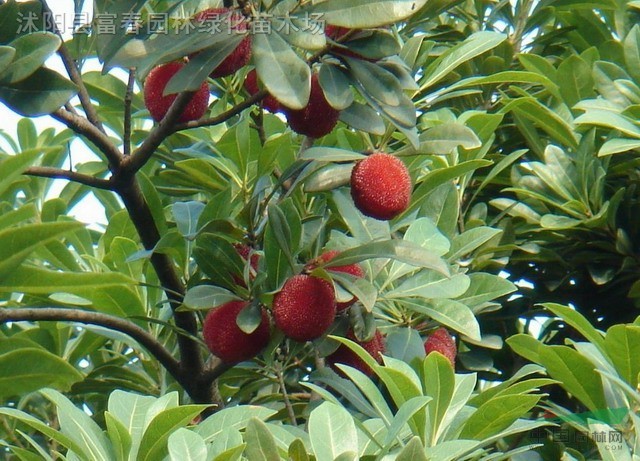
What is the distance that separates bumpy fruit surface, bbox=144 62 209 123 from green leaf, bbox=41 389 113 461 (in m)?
0.37

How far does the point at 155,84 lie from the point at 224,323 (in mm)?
320

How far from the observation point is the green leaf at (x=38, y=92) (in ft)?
3.70

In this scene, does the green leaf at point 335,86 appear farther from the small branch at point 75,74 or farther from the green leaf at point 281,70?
the small branch at point 75,74

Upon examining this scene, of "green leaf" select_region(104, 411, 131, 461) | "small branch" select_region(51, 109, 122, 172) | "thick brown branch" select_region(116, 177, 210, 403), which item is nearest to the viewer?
"green leaf" select_region(104, 411, 131, 461)

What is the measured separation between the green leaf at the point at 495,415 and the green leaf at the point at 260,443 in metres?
0.29

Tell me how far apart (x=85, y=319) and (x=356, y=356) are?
0.39 m

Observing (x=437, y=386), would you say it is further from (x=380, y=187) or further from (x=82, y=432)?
(x=82, y=432)

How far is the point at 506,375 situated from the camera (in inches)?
74.3

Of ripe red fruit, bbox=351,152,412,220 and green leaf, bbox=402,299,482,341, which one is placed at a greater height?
ripe red fruit, bbox=351,152,412,220

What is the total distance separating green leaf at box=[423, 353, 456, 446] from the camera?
3.85 ft

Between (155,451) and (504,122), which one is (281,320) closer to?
(155,451)

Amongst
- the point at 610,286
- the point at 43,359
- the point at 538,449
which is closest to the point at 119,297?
the point at 43,359

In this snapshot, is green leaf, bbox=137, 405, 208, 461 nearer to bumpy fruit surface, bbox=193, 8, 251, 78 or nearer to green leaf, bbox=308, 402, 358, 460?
green leaf, bbox=308, 402, 358, 460

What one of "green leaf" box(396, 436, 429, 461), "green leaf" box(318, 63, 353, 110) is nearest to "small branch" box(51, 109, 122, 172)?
"green leaf" box(318, 63, 353, 110)
